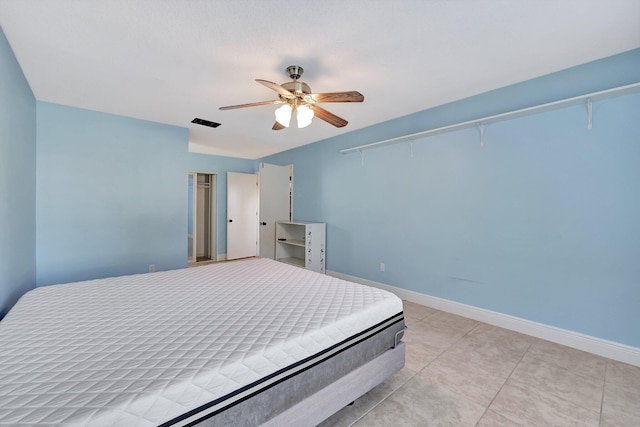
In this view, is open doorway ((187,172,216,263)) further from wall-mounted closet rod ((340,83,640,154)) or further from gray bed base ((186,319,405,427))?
gray bed base ((186,319,405,427))

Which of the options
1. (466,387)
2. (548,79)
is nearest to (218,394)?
(466,387)

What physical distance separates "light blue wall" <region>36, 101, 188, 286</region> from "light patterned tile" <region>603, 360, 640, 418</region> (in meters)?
4.59

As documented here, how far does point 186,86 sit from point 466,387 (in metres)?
3.44

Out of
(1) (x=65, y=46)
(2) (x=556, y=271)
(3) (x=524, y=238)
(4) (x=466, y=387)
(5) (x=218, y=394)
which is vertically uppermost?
(1) (x=65, y=46)

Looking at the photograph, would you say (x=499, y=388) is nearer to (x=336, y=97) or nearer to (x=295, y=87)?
(x=336, y=97)

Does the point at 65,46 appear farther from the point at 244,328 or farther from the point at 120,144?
the point at 244,328

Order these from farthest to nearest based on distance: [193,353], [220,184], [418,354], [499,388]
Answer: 1. [220,184]
2. [418,354]
3. [499,388]
4. [193,353]

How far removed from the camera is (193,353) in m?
1.15

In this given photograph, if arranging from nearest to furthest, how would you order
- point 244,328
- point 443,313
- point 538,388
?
point 244,328, point 538,388, point 443,313

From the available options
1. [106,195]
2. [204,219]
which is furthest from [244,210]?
[106,195]

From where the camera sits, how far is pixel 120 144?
3.46 metres

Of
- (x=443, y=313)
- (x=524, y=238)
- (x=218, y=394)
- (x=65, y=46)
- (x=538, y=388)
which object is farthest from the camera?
(x=443, y=313)

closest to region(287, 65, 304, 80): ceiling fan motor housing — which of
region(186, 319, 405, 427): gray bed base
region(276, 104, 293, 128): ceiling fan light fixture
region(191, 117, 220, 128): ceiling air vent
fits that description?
region(276, 104, 293, 128): ceiling fan light fixture

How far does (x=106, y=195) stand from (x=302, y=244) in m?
2.85
